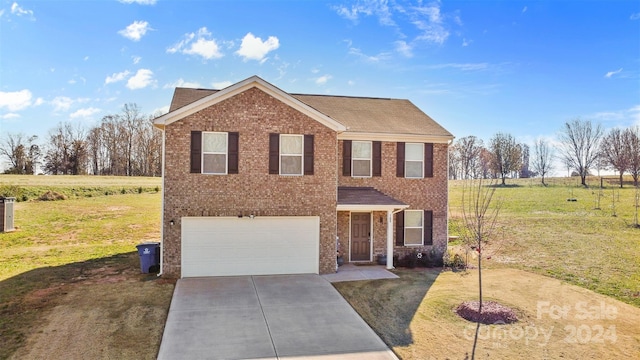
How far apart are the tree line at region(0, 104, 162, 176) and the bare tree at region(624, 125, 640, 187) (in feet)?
185

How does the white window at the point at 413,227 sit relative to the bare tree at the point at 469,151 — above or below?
below

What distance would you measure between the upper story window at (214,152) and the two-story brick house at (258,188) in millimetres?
35

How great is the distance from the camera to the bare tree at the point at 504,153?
54872mm

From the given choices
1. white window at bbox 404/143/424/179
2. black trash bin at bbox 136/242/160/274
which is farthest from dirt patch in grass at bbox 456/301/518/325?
black trash bin at bbox 136/242/160/274

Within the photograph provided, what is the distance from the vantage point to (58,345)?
820cm

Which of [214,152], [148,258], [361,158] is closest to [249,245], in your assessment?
[214,152]

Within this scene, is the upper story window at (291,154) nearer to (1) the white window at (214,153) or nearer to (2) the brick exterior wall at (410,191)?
(1) the white window at (214,153)

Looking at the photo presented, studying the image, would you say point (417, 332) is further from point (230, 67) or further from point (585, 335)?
point (230, 67)

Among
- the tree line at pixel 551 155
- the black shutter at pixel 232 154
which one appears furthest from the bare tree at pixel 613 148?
the black shutter at pixel 232 154

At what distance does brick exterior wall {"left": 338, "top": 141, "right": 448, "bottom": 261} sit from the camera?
664 inches

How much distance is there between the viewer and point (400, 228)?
17062 millimetres

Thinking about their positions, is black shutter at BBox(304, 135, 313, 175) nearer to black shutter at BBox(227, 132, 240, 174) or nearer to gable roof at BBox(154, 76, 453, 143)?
gable roof at BBox(154, 76, 453, 143)

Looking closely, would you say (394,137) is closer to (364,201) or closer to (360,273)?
(364,201)

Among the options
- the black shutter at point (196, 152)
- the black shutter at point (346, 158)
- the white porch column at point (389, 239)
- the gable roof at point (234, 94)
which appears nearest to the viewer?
the gable roof at point (234, 94)
